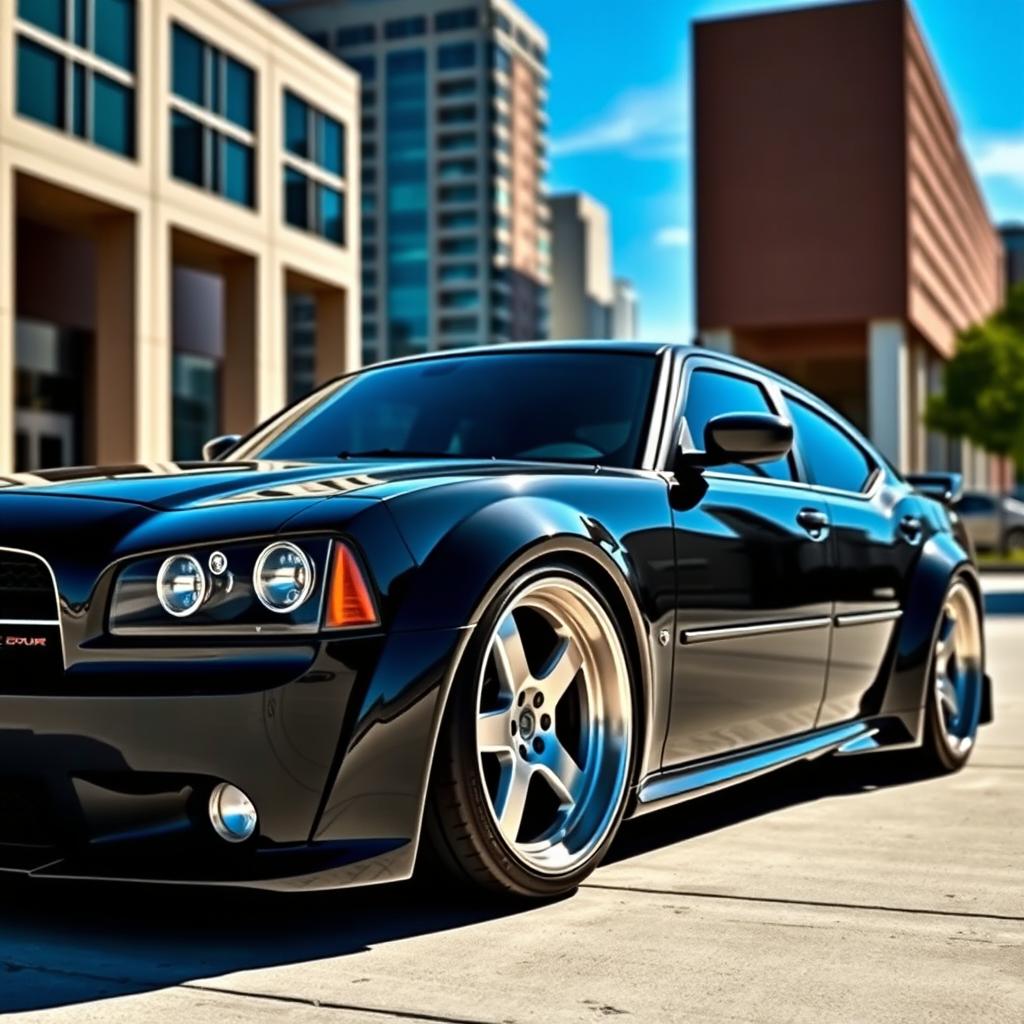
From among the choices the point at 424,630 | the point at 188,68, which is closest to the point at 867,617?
the point at 424,630

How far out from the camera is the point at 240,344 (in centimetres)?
2641

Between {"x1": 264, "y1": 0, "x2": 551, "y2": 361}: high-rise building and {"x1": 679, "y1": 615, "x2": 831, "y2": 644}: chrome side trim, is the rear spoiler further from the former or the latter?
{"x1": 264, "y1": 0, "x2": 551, "y2": 361}: high-rise building

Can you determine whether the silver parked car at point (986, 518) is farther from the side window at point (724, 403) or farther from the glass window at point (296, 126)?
the side window at point (724, 403)

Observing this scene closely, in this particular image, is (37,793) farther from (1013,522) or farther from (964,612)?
(1013,522)

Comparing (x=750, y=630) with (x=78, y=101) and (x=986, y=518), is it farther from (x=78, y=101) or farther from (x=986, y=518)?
(x=986, y=518)

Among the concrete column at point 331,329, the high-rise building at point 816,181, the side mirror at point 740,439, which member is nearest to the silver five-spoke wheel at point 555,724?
the side mirror at point 740,439

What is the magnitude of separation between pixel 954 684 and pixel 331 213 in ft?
78.6

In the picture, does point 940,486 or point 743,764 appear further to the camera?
point 940,486

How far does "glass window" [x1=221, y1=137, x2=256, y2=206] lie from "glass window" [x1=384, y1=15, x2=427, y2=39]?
103 metres

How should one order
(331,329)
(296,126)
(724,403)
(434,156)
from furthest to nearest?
(434,156), (331,329), (296,126), (724,403)

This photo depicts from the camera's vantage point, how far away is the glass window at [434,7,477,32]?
12406 centimetres

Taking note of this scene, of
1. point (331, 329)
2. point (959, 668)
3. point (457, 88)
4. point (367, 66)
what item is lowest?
point (959, 668)

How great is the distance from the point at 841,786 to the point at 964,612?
99 cm

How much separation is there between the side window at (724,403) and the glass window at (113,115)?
61.0ft
